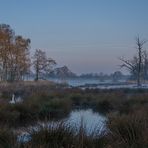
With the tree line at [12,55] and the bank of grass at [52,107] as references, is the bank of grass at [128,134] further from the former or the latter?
the tree line at [12,55]

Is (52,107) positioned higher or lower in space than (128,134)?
lower

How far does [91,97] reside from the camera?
26844 millimetres

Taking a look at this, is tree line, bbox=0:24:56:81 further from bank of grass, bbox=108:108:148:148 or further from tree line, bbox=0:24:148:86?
bank of grass, bbox=108:108:148:148

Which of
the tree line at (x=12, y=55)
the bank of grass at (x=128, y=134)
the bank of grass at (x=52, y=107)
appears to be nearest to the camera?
the bank of grass at (x=128, y=134)

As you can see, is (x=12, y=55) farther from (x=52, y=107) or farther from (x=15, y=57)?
(x=52, y=107)

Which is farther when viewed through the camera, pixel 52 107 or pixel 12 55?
pixel 12 55

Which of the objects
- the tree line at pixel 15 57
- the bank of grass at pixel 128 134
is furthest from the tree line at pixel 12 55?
the bank of grass at pixel 128 134

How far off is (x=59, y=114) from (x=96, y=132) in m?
13.0

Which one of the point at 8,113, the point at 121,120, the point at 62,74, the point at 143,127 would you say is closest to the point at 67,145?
the point at 143,127

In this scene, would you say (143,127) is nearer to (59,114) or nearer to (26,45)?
(59,114)

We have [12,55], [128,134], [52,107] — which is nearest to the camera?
[128,134]

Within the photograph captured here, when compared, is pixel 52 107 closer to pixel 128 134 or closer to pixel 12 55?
pixel 128 134

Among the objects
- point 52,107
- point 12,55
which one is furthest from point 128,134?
point 12,55

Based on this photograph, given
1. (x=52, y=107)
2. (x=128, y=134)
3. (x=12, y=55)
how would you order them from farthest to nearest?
(x=12, y=55)
(x=52, y=107)
(x=128, y=134)
